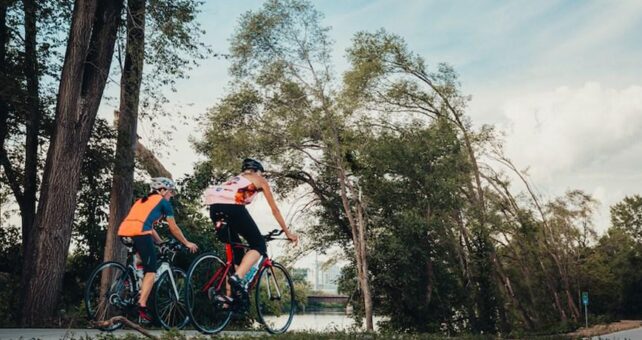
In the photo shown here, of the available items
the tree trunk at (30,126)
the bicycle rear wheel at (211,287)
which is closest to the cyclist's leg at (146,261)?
the bicycle rear wheel at (211,287)

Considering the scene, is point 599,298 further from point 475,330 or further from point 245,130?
point 245,130

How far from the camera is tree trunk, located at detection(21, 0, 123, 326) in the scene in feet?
41.8

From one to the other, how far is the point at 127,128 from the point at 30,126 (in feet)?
8.93

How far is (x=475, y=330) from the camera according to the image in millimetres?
31844

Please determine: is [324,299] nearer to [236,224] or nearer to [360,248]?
[360,248]

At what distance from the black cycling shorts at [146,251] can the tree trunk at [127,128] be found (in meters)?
7.57

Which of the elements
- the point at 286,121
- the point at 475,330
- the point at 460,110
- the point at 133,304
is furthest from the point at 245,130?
the point at 133,304

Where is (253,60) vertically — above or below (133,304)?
above

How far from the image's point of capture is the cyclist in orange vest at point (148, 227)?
794 centimetres

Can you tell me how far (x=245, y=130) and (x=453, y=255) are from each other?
476 inches

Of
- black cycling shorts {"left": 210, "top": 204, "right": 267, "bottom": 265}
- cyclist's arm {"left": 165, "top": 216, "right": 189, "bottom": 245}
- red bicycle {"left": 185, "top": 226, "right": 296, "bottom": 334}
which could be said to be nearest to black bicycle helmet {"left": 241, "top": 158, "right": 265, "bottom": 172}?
black cycling shorts {"left": 210, "top": 204, "right": 267, "bottom": 265}

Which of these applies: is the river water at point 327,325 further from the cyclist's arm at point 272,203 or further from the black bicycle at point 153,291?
the cyclist's arm at point 272,203

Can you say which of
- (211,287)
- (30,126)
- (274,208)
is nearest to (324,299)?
(30,126)

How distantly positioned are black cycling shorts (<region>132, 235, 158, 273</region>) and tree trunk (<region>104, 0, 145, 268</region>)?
7566mm
